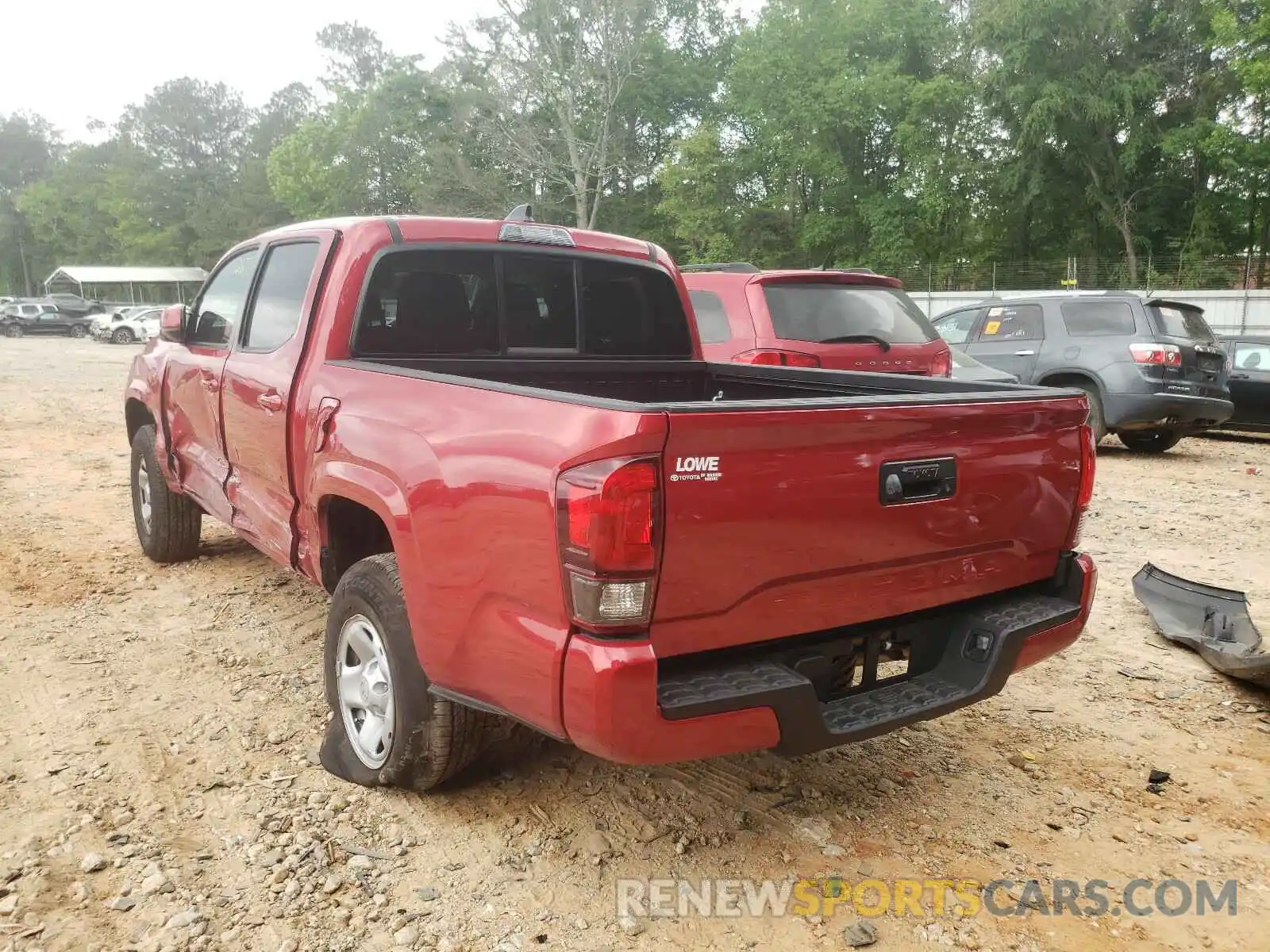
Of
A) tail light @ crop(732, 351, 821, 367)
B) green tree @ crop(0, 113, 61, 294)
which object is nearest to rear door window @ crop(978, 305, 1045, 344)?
tail light @ crop(732, 351, 821, 367)

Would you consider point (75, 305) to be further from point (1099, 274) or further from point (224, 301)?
point (224, 301)

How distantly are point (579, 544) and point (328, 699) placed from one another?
160 centimetres

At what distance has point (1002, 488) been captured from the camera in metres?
2.81

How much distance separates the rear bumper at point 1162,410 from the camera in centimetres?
949

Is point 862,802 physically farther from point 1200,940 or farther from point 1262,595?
point 1262,595

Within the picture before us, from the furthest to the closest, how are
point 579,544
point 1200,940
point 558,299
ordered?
1. point 558,299
2. point 1200,940
3. point 579,544

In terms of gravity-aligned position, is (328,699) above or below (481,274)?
below

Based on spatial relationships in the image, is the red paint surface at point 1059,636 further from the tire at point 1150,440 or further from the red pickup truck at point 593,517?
the tire at point 1150,440

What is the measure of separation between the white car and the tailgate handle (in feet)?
124

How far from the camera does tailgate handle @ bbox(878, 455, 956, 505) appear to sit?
100 inches

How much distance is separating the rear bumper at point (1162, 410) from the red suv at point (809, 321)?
332 centimetres

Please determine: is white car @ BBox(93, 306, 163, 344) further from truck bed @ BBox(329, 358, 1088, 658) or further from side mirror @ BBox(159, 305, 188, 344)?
truck bed @ BBox(329, 358, 1088, 658)

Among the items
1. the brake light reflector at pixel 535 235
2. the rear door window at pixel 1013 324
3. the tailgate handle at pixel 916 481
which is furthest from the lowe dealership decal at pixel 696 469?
the rear door window at pixel 1013 324

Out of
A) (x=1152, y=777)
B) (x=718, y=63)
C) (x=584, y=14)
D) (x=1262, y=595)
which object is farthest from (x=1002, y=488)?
(x=718, y=63)
